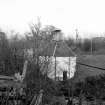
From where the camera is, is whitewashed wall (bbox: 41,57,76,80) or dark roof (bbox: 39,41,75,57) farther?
whitewashed wall (bbox: 41,57,76,80)

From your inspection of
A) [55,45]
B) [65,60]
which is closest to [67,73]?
[65,60]

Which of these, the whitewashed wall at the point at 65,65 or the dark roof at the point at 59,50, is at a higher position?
the dark roof at the point at 59,50

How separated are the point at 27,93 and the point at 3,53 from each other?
19.7 metres

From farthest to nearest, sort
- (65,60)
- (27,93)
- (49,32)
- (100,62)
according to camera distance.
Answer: (100,62), (65,60), (49,32), (27,93)

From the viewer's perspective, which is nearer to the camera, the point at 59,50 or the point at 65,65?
the point at 65,65

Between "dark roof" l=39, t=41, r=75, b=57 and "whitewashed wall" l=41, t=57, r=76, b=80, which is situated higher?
"dark roof" l=39, t=41, r=75, b=57

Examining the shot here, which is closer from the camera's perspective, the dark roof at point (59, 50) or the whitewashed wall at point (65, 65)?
the dark roof at point (59, 50)

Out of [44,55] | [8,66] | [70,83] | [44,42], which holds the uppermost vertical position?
[44,42]

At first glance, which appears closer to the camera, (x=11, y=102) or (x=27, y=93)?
(x=11, y=102)

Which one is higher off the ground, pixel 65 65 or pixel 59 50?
pixel 59 50

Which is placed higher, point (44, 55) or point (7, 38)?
point (7, 38)

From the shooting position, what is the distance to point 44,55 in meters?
22.4

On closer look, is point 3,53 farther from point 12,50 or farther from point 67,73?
point 67,73

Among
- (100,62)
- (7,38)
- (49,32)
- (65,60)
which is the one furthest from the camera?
(100,62)
